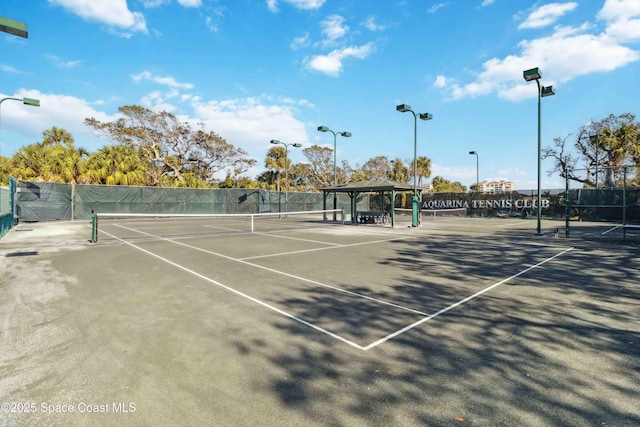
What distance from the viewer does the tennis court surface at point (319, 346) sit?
2803mm

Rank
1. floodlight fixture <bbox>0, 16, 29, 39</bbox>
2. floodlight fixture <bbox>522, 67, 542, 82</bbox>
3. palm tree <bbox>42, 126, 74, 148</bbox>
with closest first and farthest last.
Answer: floodlight fixture <bbox>0, 16, 29, 39</bbox>, floodlight fixture <bbox>522, 67, 542, 82</bbox>, palm tree <bbox>42, 126, 74, 148</bbox>

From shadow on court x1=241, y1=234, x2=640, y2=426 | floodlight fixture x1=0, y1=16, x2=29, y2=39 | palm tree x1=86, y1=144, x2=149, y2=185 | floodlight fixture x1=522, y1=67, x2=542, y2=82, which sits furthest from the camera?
palm tree x1=86, y1=144, x2=149, y2=185

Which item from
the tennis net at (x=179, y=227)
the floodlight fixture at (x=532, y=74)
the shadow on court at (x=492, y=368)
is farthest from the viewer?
the tennis net at (x=179, y=227)

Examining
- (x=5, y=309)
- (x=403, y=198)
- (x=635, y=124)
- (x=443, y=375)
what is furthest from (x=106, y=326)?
(x=635, y=124)

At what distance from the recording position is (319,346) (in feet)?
13.1

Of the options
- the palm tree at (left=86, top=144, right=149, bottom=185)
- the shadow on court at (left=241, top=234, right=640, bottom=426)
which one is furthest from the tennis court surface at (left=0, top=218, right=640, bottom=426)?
the palm tree at (left=86, top=144, right=149, bottom=185)

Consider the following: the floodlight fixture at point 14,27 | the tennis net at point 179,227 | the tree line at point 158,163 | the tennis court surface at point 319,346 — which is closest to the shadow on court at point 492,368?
the tennis court surface at point 319,346

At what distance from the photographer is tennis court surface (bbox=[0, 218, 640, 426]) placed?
2803mm

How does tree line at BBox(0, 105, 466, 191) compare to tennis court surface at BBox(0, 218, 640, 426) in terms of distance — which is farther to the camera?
tree line at BBox(0, 105, 466, 191)

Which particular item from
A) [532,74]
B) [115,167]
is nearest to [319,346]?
[532,74]

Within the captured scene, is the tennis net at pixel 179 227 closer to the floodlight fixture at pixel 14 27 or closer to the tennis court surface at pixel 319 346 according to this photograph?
the floodlight fixture at pixel 14 27

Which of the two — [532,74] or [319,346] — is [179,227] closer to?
[319,346]

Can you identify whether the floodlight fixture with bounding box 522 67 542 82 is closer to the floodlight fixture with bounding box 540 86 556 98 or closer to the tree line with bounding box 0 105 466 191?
the floodlight fixture with bounding box 540 86 556 98

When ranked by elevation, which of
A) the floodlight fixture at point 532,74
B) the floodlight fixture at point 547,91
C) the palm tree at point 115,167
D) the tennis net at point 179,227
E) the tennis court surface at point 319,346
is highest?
the floodlight fixture at point 532,74
